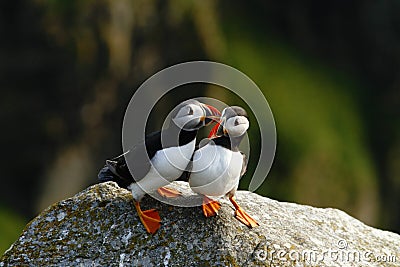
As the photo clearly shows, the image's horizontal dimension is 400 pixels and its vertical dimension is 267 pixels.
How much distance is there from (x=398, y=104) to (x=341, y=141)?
3.87 meters

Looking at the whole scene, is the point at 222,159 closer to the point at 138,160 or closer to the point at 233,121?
the point at 233,121

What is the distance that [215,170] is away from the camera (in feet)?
28.1

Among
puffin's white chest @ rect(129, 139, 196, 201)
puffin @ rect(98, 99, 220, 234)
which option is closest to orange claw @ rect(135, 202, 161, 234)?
puffin @ rect(98, 99, 220, 234)

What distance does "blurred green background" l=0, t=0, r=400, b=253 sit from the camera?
24.1 meters

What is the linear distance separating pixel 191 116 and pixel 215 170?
0.62 meters

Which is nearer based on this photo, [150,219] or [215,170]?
[215,170]

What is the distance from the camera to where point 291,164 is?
2595cm

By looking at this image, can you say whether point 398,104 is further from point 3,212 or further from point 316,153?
point 3,212

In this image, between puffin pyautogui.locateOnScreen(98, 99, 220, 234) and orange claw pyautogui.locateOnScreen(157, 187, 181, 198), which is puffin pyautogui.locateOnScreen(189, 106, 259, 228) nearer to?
puffin pyautogui.locateOnScreen(98, 99, 220, 234)

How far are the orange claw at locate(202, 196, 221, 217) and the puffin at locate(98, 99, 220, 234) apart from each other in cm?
50

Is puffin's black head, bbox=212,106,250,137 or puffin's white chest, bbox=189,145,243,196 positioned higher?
puffin's black head, bbox=212,106,250,137

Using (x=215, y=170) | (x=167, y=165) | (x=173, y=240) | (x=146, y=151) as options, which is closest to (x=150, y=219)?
(x=173, y=240)

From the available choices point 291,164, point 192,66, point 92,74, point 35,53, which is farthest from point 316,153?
point 192,66

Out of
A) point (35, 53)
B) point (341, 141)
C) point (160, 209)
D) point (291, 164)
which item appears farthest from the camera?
point (341, 141)
